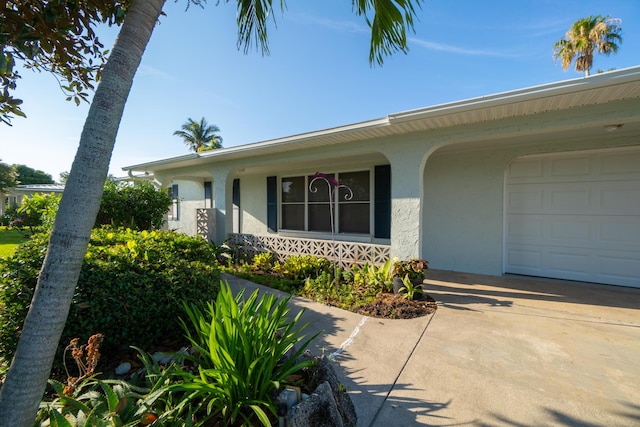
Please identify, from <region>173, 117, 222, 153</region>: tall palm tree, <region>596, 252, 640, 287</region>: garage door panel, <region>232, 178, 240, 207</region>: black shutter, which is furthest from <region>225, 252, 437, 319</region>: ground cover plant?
<region>173, 117, 222, 153</region>: tall palm tree

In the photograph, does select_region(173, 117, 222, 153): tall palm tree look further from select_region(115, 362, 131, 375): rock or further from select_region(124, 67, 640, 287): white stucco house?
select_region(115, 362, 131, 375): rock

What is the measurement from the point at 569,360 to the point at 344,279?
3.57 meters

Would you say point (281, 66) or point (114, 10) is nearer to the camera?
point (114, 10)

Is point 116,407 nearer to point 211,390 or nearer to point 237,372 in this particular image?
point 211,390

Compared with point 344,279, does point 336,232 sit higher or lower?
higher

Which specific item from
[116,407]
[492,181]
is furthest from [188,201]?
[116,407]

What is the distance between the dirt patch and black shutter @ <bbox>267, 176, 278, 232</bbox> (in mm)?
5215

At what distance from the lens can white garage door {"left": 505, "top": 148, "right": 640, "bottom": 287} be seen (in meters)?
5.03

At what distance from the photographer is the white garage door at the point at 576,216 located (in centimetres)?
503

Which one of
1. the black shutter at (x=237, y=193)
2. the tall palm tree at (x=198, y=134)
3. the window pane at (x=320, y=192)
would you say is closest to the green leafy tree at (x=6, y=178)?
the tall palm tree at (x=198, y=134)

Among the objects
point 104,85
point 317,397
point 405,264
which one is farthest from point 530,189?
point 104,85

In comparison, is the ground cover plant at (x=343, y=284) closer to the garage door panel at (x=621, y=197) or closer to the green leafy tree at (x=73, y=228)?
the green leafy tree at (x=73, y=228)

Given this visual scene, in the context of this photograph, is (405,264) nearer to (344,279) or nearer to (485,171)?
(344,279)

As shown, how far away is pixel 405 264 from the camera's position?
466cm
